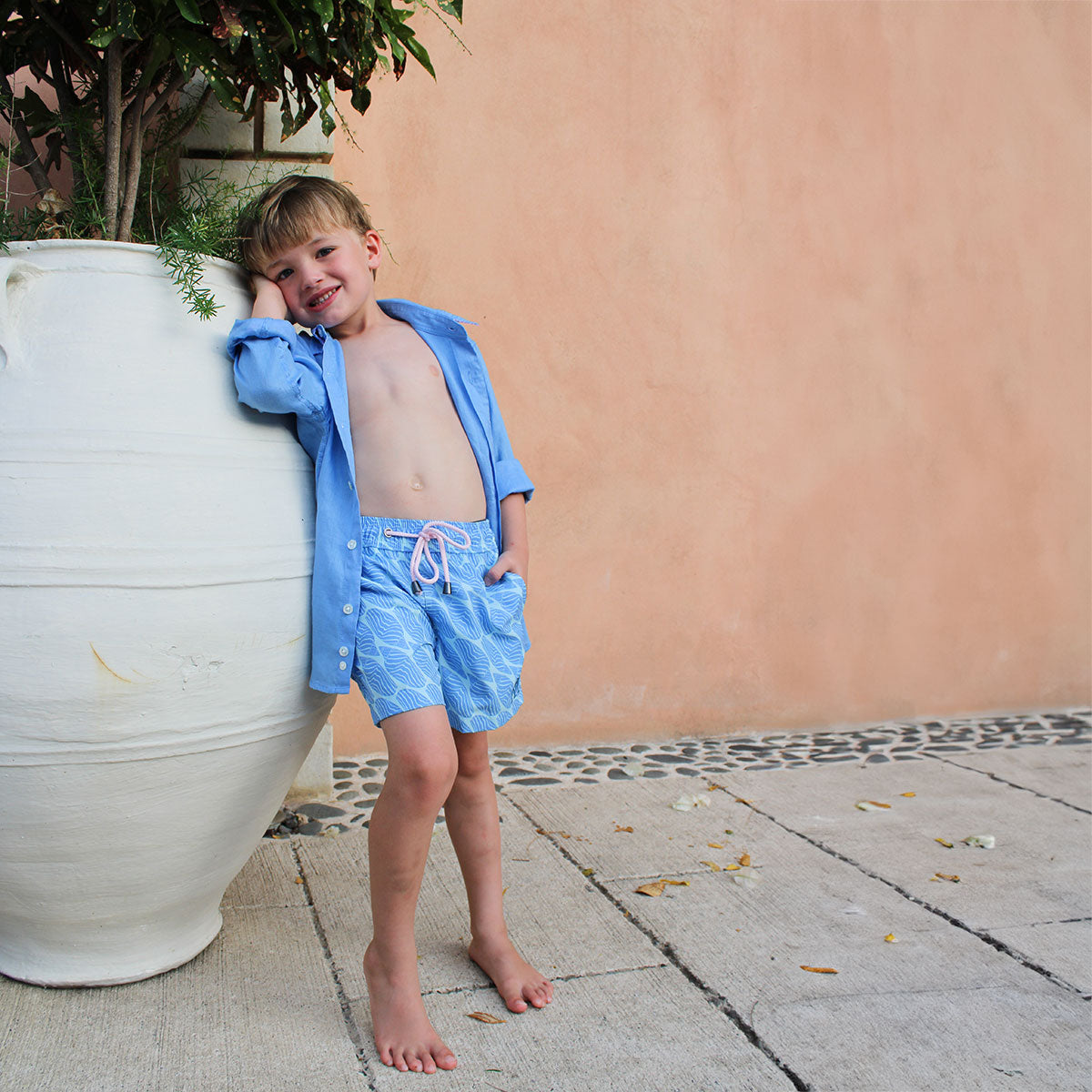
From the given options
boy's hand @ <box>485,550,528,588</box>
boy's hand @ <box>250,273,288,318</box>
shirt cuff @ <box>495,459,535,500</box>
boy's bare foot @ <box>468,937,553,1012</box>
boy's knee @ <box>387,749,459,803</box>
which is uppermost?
boy's hand @ <box>250,273,288,318</box>

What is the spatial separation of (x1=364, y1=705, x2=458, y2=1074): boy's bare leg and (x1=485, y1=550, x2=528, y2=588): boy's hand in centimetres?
30

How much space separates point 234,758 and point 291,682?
6.1 inches

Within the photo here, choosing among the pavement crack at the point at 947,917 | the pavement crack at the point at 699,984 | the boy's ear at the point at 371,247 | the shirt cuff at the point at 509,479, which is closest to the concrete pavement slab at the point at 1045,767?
the pavement crack at the point at 947,917

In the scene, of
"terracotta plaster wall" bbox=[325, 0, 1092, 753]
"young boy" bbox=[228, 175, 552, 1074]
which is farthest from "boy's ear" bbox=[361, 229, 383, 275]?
"terracotta plaster wall" bbox=[325, 0, 1092, 753]

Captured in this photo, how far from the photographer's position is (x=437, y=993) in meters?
1.94

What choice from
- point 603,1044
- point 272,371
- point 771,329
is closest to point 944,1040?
point 603,1044

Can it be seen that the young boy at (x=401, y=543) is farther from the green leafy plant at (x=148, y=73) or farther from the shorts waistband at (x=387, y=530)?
the green leafy plant at (x=148, y=73)

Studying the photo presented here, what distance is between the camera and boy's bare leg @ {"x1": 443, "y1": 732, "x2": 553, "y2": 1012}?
6.59ft

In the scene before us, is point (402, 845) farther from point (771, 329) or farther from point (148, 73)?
point (771, 329)

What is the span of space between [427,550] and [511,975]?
782mm

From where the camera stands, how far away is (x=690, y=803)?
2998mm

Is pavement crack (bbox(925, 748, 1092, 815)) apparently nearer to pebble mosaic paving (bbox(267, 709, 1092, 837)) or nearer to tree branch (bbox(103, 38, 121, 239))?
pebble mosaic paving (bbox(267, 709, 1092, 837))

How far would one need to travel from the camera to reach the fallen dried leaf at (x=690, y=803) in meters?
2.96

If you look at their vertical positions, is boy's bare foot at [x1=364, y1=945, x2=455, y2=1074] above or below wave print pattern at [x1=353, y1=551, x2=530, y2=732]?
below
